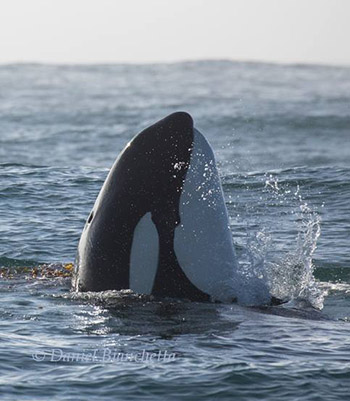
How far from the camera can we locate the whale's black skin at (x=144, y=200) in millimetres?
13656

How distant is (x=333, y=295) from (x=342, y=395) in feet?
14.9

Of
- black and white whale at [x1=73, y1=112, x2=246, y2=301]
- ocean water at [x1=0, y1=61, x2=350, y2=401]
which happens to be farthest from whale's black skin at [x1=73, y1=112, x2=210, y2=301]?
ocean water at [x1=0, y1=61, x2=350, y2=401]

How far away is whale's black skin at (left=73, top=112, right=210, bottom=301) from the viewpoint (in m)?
13.7

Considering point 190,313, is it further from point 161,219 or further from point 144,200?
point 144,200

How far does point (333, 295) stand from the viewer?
51.7 ft

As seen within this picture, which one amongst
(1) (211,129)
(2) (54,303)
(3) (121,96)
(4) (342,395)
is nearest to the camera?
(4) (342,395)

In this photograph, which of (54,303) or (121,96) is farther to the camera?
(121,96)

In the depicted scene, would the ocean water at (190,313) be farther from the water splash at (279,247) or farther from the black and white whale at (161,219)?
the black and white whale at (161,219)

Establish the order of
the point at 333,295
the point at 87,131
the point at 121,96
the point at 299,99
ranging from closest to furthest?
the point at 333,295
the point at 87,131
the point at 299,99
the point at 121,96

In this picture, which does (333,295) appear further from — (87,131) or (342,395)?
(87,131)

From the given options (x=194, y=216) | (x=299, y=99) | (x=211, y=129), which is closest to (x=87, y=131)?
(x=211, y=129)

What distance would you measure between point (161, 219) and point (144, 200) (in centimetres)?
29

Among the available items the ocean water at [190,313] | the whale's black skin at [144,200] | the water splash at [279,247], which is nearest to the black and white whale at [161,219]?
the whale's black skin at [144,200]

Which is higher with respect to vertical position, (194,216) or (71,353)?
(194,216)
